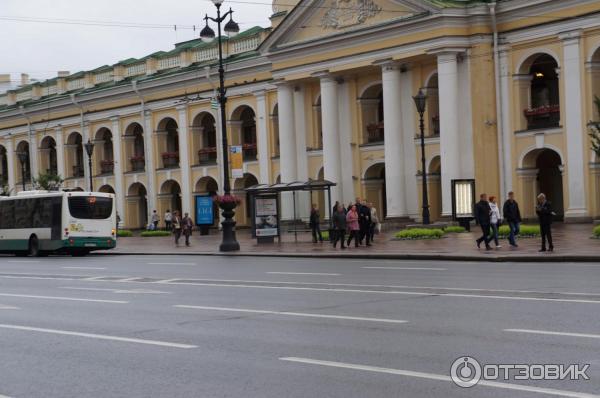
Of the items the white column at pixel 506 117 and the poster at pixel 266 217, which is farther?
the white column at pixel 506 117

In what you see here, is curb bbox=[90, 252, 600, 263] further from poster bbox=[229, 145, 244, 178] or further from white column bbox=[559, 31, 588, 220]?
white column bbox=[559, 31, 588, 220]

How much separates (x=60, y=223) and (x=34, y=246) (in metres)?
2.02

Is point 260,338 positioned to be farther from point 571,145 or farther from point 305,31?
point 305,31

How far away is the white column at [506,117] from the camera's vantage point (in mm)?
46750

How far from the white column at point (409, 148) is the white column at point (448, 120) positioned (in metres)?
3.43

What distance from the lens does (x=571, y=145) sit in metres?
44.4

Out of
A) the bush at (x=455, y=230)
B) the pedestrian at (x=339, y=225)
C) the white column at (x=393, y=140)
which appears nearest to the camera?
the pedestrian at (x=339, y=225)

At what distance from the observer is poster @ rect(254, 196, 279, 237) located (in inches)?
1639

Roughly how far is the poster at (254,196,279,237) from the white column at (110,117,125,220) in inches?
1217

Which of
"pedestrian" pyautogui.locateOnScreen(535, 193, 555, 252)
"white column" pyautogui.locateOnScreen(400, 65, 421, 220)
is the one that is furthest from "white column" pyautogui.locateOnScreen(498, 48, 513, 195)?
"pedestrian" pyautogui.locateOnScreen(535, 193, 555, 252)

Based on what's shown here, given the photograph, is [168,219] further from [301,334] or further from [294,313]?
[301,334]

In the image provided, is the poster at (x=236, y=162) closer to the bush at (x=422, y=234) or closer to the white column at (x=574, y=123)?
the bush at (x=422, y=234)

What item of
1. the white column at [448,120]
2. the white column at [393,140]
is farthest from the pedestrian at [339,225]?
the white column at [393,140]

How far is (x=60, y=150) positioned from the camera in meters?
76.2
